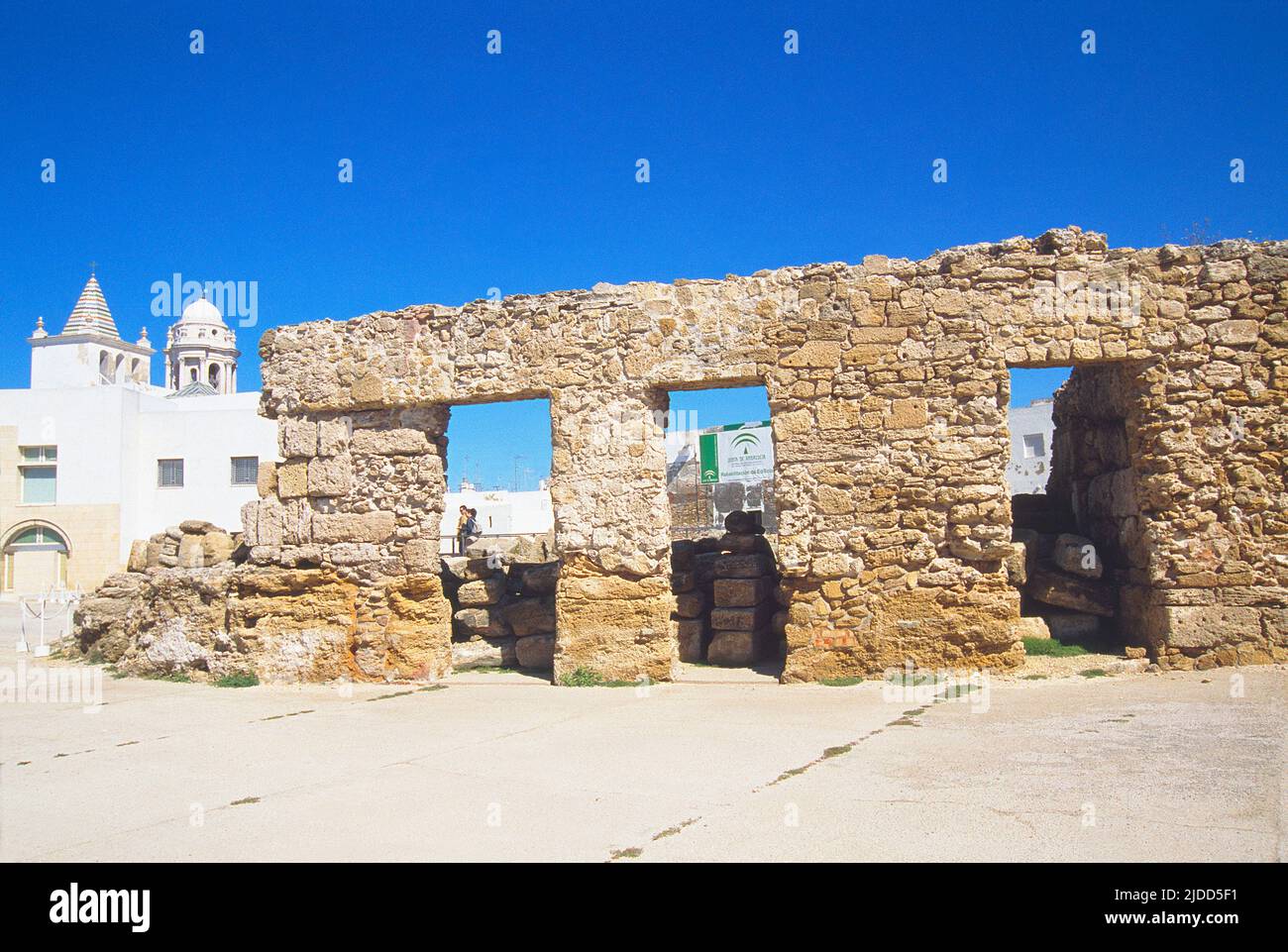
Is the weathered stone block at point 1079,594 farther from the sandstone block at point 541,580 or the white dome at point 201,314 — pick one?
the white dome at point 201,314

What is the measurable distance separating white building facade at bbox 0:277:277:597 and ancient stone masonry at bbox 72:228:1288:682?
2623 centimetres

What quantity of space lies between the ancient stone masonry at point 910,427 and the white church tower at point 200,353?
141 ft

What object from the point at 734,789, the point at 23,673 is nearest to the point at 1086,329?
the point at 734,789

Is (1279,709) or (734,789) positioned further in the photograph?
(1279,709)

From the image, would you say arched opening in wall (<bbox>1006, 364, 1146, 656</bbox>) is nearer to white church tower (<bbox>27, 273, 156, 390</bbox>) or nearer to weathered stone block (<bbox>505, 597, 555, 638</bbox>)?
weathered stone block (<bbox>505, 597, 555, 638</bbox>)

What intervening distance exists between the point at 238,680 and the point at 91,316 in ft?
142

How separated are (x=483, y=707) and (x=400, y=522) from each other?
2.32 metres

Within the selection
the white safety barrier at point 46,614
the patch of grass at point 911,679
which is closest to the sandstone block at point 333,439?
the white safety barrier at point 46,614

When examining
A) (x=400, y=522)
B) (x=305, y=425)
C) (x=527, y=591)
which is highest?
(x=305, y=425)

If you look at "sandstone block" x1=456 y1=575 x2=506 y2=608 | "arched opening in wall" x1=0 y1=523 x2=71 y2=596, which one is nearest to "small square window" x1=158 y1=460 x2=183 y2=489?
"arched opening in wall" x1=0 y1=523 x2=71 y2=596

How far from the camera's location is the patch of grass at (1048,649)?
8.80 m

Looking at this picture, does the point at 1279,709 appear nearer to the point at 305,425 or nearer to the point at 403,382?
the point at 403,382

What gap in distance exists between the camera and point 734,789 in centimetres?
510

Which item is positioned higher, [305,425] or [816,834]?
[305,425]
